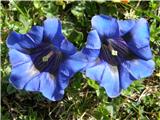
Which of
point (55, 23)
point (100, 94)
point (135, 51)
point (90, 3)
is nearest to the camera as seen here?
point (55, 23)

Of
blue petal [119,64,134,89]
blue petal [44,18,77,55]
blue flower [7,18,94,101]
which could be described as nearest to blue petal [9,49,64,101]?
blue flower [7,18,94,101]

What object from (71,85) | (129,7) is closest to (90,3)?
(129,7)

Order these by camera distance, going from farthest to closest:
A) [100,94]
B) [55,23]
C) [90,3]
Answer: [90,3], [100,94], [55,23]

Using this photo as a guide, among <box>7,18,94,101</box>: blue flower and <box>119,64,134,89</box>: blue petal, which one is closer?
<box>7,18,94,101</box>: blue flower

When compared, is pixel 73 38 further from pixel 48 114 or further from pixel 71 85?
pixel 48 114

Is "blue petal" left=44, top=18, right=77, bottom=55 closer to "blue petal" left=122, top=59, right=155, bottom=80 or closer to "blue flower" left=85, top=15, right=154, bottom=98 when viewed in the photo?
"blue flower" left=85, top=15, right=154, bottom=98

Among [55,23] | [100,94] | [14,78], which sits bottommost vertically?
[100,94]
